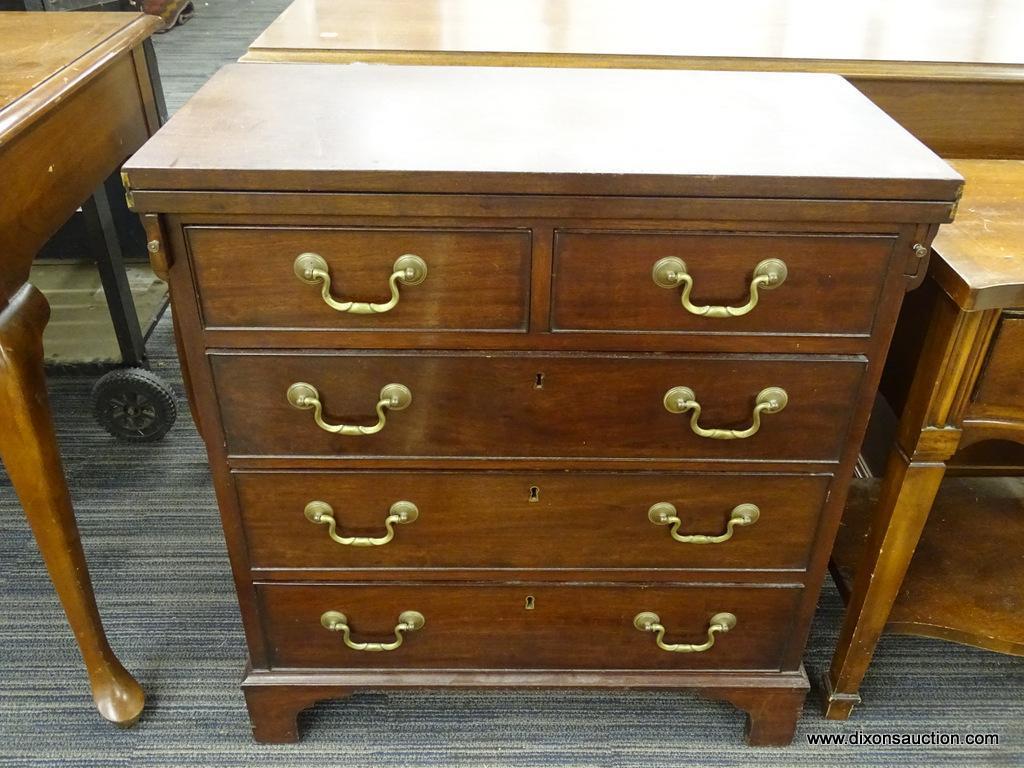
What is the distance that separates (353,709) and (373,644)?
0.68 ft

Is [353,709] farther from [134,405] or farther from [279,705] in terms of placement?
[134,405]

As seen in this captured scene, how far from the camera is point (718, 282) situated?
838 millimetres

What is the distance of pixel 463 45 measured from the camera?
3.93ft

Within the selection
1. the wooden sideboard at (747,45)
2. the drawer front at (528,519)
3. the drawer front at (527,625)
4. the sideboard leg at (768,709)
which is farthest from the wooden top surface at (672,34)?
the sideboard leg at (768,709)

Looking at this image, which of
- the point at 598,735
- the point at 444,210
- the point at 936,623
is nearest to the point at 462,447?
the point at 444,210

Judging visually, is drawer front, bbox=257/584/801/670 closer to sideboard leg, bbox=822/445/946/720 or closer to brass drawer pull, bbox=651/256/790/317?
sideboard leg, bbox=822/445/946/720

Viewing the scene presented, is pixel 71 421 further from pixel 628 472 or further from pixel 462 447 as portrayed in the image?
pixel 628 472

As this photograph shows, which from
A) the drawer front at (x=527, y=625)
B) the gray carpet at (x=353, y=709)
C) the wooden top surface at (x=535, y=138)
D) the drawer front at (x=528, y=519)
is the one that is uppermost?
the wooden top surface at (x=535, y=138)

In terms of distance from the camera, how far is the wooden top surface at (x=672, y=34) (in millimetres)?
1161

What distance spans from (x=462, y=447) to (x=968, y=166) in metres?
0.77

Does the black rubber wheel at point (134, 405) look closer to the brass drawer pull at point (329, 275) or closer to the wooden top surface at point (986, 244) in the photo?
the brass drawer pull at point (329, 275)

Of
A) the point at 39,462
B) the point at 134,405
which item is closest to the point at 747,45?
the point at 39,462

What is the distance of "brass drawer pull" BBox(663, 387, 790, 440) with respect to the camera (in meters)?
0.90

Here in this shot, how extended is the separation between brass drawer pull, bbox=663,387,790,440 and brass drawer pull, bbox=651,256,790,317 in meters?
0.11
